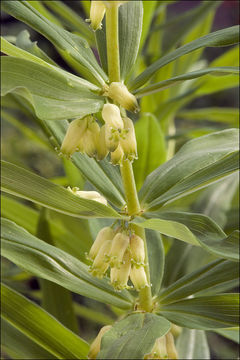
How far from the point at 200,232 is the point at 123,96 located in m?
0.16

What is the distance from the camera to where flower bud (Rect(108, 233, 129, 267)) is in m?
0.54

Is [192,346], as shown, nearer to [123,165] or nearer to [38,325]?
[38,325]

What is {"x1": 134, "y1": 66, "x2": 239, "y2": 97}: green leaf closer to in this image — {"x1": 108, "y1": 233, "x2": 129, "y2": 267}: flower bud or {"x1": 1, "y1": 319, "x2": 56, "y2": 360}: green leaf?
{"x1": 108, "y1": 233, "x2": 129, "y2": 267}: flower bud

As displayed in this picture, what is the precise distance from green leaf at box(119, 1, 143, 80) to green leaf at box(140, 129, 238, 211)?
0.39 feet

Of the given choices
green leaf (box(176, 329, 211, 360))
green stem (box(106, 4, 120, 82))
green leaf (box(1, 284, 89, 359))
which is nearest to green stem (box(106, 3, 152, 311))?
green stem (box(106, 4, 120, 82))

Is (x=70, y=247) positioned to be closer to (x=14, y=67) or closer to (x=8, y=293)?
(x=8, y=293)

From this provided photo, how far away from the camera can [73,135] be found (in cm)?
51

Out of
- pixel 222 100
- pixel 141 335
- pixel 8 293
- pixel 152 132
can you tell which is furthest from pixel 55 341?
pixel 222 100

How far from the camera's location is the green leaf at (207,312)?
1.90 ft

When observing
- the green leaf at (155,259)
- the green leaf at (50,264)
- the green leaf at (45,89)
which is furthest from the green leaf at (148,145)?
the green leaf at (45,89)

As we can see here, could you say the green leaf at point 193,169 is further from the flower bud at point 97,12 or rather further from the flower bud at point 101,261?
the flower bud at point 97,12

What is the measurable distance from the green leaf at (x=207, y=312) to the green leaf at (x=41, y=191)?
0.19 meters

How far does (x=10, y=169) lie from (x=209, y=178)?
209 mm

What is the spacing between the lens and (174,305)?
0.63m
